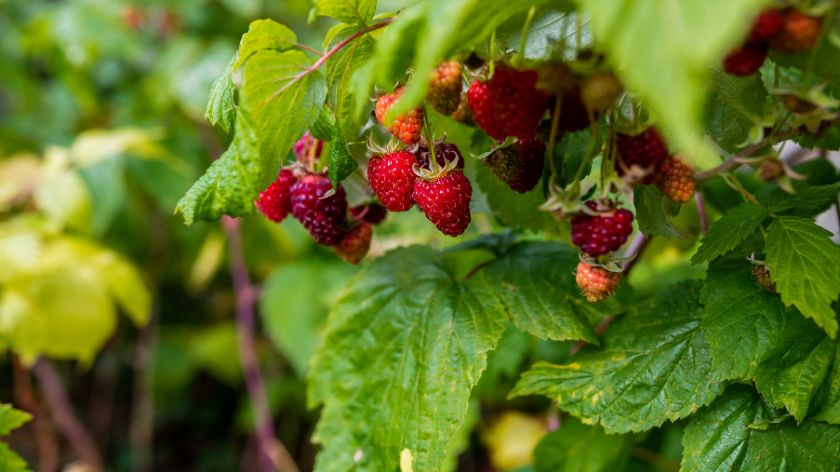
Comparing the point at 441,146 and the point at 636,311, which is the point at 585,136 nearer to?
the point at 441,146

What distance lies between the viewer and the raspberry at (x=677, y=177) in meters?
0.74

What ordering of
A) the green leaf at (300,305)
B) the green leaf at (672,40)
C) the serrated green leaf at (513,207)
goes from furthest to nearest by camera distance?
the green leaf at (300,305) < the serrated green leaf at (513,207) < the green leaf at (672,40)

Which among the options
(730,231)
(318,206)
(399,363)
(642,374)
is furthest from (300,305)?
(730,231)

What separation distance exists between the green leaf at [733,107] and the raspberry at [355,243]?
1.41 feet

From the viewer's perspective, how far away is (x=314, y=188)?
2.95ft

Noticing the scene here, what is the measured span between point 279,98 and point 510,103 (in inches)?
10.0

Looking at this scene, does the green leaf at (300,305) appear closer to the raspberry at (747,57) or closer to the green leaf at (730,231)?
the green leaf at (730,231)

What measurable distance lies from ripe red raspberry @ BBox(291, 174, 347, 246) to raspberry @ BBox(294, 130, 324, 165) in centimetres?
3

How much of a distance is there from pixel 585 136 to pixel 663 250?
3.25 feet

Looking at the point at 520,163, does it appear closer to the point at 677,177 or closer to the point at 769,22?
the point at 677,177

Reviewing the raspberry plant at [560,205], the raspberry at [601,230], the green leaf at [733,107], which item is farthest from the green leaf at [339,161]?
the green leaf at [733,107]

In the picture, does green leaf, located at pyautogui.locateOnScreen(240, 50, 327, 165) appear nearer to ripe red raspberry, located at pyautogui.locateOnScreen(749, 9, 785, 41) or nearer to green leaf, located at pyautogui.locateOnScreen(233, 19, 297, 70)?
green leaf, located at pyautogui.locateOnScreen(233, 19, 297, 70)

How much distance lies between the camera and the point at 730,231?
0.82 m

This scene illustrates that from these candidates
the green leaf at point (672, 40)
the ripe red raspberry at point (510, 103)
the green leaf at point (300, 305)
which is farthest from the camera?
the green leaf at point (300, 305)
